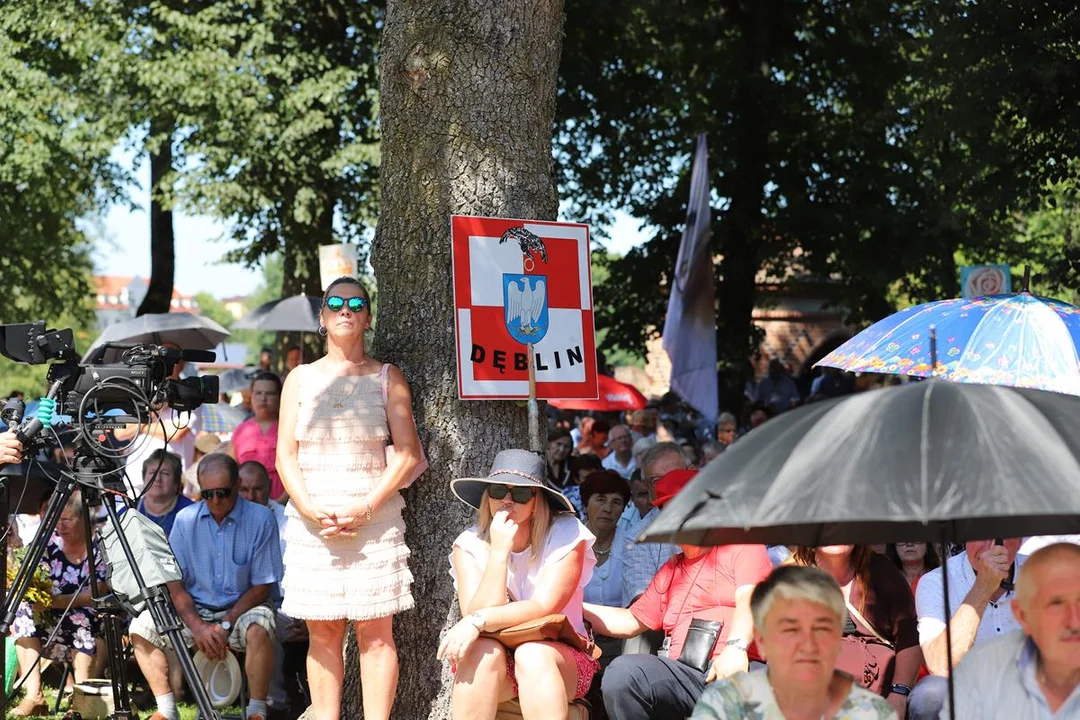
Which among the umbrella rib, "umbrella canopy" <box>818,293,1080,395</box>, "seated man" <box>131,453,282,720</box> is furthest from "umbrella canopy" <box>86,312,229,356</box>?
the umbrella rib

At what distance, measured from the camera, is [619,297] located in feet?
71.6

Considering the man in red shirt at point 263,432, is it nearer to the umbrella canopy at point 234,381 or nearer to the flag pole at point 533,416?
the flag pole at point 533,416

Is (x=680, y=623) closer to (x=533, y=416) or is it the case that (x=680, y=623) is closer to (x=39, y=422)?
(x=533, y=416)

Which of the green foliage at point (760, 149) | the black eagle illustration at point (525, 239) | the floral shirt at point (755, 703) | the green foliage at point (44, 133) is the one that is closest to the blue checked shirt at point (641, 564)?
the black eagle illustration at point (525, 239)

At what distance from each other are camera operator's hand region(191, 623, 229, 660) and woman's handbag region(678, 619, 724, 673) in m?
2.86

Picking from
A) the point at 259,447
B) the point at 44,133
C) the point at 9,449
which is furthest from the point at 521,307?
the point at 44,133

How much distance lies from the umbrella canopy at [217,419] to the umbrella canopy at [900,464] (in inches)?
390

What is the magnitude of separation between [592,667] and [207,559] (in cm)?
294

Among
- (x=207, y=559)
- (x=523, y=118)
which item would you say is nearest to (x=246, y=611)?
(x=207, y=559)

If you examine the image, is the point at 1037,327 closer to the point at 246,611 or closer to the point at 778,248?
the point at 246,611

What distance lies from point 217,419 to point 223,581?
5.66 m

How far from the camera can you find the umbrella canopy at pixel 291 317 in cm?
1343

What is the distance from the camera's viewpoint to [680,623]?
5.68m

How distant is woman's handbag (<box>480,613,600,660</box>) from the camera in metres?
5.31
